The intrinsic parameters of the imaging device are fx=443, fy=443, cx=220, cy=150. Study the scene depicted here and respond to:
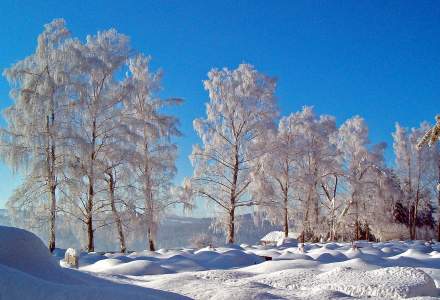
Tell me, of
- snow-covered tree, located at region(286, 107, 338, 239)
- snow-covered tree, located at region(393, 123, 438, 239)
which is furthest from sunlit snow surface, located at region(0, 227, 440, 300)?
snow-covered tree, located at region(393, 123, 438, 239)

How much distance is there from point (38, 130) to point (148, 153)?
430cm

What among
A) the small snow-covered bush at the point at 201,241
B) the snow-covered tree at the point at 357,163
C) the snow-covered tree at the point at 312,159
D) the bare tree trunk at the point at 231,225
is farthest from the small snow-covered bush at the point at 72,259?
the snow-covered tree at the point at 357,163

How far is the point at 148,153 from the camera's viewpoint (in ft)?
53.6

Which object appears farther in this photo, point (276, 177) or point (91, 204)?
point (276, 177)

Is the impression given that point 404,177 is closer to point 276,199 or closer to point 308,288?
point 276,199

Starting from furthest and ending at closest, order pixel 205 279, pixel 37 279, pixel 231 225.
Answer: pixel 231 225, pixel 205 279, pixel 37 279

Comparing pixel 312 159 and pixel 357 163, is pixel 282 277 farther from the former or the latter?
pixel 357 163

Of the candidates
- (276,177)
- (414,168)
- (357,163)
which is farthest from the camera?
(414,168)

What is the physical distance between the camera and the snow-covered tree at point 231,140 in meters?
18.5

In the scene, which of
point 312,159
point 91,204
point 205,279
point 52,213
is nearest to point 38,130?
point 52,213

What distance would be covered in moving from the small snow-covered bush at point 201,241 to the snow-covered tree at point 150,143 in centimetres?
227

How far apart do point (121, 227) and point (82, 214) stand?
135 centimetres

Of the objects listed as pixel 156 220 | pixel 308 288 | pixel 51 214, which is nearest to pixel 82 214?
pixel 51 214

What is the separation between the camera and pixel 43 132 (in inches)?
517
